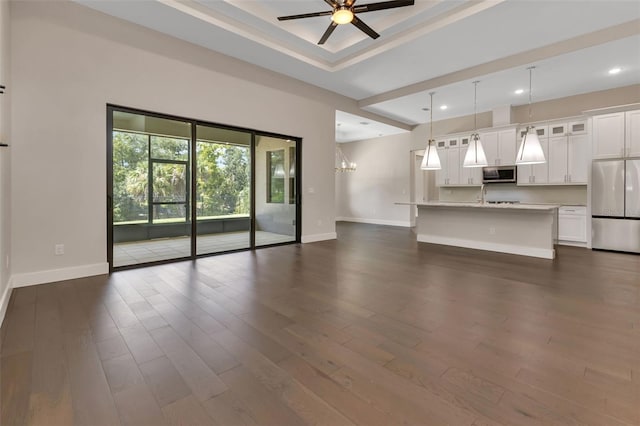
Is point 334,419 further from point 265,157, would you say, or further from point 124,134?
point 265,157

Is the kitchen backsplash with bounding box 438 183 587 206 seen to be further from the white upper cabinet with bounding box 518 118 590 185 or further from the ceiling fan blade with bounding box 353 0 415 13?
the ceiling fan blade with bounding box 353 0 415 13

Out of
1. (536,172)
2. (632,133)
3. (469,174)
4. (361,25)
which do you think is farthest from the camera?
(469,174)

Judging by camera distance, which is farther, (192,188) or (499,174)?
(499,174)

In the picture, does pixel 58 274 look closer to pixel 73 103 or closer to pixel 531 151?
pixel 73 103

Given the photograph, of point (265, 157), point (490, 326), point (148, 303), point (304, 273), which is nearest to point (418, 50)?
point (265, 157)

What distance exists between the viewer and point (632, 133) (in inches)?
213

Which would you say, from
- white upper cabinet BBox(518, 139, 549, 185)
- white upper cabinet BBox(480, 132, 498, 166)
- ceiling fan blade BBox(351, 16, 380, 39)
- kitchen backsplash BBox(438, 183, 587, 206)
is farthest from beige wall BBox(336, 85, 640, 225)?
ceiling fan blade BBox(351, 16, 380, 39)

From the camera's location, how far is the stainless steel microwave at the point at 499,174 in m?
7.01

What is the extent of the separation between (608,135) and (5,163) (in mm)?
9239

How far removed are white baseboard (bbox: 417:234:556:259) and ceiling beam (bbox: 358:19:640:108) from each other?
3.16 meters

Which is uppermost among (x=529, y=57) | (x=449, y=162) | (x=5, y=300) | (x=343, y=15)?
(x=529, y=57)

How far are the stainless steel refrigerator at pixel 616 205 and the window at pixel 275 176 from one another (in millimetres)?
6271

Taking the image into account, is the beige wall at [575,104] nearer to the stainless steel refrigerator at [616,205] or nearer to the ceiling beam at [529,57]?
the stainless steel refrigerator at [616,205]

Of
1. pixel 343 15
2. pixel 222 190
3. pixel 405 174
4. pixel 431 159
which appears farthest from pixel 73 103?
pixel 405 174
